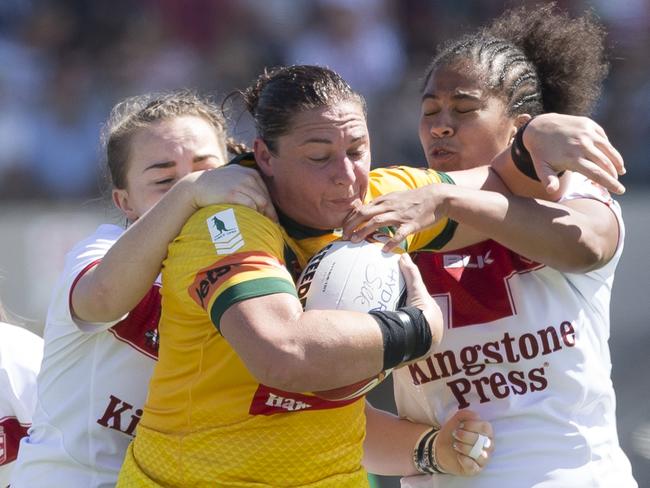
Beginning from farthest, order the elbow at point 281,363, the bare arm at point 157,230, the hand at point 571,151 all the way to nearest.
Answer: the hand at point 571,151 → the bare arm at point 157,230 → the elbow at point 281,363

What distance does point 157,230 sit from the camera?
259 cm

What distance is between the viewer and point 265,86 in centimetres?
275

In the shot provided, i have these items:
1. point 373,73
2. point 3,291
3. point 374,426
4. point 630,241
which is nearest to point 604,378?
point 374,426

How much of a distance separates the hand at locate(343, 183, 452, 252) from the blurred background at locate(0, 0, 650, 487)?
419cm

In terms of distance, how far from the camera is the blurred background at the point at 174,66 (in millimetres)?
6926

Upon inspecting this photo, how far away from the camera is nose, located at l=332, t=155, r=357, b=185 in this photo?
2.59m

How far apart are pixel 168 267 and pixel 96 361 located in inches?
22.8

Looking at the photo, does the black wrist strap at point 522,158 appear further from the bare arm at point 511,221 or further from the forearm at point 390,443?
the forearm at point 390,443

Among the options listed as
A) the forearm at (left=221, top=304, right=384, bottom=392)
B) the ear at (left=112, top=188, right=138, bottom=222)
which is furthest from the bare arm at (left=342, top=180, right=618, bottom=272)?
the ear at (left=112, top=188, right=138, bottom=222)

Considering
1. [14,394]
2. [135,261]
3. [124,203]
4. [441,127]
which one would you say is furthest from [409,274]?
[14,394]

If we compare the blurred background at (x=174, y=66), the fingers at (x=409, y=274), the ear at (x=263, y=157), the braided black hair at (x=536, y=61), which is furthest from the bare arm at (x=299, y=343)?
the blurred background at (x=174, y=66)

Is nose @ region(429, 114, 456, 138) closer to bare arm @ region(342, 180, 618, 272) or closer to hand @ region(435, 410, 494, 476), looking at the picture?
bare arm @ region(342, 180, 618, 272)

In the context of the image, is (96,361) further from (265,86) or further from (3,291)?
(3,291)

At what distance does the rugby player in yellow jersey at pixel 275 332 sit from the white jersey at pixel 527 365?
0.34 meters
